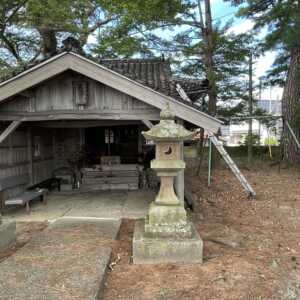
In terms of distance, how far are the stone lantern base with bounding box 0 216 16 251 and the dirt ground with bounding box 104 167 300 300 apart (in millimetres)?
1543

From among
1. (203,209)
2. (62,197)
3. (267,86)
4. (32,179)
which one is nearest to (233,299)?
(203,209)

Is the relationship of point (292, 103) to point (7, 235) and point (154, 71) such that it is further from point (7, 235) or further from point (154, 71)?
point (7, 235)

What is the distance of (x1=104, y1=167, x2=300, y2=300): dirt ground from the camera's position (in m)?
3.36

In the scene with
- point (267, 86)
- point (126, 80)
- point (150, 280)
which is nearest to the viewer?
point (150, 280)

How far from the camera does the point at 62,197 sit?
8.24 metres

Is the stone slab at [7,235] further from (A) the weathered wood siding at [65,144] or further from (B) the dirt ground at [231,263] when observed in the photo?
(A) the weathered wood siding at [65,144]

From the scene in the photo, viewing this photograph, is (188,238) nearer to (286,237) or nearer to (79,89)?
(286,237)

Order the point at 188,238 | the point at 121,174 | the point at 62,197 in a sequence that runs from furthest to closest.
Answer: the point at 121,174 < the point at 62,197 < the point at 188,238

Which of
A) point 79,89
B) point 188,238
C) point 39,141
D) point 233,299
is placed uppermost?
→ point 79,89

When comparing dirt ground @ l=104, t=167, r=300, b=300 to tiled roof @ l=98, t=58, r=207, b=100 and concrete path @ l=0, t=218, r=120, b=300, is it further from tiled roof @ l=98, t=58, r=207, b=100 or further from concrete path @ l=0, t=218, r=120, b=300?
tiled roof @ l=98, t=58, r=207, b=100

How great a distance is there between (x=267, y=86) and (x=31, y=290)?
50.8ft

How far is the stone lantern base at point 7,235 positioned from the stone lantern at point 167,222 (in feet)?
6.03

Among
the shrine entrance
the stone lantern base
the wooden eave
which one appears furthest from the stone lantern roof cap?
the shrine entrance

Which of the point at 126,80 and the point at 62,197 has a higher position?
the point at 126,80
